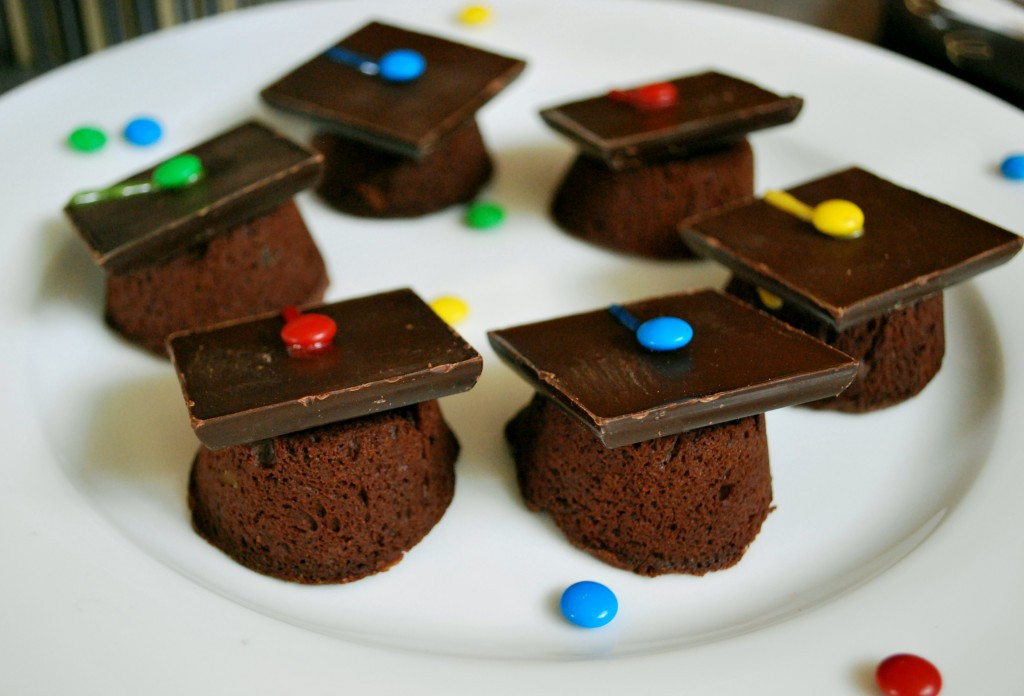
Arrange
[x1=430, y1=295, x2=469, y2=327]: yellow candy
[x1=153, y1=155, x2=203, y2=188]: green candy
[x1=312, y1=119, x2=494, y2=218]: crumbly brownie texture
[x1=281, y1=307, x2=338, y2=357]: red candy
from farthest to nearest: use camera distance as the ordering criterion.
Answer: [x1=312, y1=119, x2=494, y2=218]: crumbly brownie texture → [x1=430, y1=295, x2=469, y2=327]: yellow candy → [x1=153, y1=155, x2=203, y2=188]: green candy → [x1=281, y1=307, x2=338, y2=357]: red candy

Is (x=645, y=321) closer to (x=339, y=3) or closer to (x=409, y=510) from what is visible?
(x=409, y=510)

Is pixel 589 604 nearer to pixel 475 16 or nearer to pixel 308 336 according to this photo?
pixel 308 336

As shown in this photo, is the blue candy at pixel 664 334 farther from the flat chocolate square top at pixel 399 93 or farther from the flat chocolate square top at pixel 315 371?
the flat chocolate square top at pixel 399 93

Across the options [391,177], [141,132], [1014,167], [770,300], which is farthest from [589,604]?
[141,132]

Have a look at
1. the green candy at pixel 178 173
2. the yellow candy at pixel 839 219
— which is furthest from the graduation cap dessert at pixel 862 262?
the green candy at pixel 178 173

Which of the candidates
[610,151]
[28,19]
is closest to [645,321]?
[610,151]

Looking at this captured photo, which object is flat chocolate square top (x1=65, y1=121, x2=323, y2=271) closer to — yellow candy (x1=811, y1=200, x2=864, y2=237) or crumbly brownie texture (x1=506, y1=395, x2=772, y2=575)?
crumbly brownie texture (x1=506, y1=395, x2=772, y2=575)

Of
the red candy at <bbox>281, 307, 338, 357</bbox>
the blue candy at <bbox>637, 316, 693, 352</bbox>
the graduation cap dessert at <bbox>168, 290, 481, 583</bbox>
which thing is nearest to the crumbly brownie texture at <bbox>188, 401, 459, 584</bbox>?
the graduation cap dessert at <bbox>168, 290, 481, 583</bbox>
